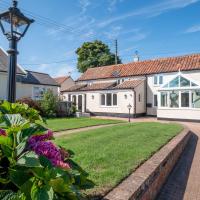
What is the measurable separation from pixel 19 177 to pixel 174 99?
23.0 metres

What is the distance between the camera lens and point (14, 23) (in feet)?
17.7

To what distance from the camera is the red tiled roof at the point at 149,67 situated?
85.1 ft

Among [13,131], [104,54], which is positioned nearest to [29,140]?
[13,131]

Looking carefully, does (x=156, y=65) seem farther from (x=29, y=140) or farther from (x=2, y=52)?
(x=29, y=140)

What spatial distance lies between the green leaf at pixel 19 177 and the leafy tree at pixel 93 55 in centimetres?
4634

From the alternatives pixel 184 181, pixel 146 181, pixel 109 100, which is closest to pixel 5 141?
pixel 146 181

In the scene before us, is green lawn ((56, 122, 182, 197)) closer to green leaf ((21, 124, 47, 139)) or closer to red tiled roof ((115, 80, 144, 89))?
green leaf ((21, 124, 47, 139))

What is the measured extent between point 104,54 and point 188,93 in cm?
2819

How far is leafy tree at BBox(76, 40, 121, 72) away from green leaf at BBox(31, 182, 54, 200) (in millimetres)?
46454

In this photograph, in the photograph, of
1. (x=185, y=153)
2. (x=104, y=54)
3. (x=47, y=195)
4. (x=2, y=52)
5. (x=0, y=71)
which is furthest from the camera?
(x=104, y=54)

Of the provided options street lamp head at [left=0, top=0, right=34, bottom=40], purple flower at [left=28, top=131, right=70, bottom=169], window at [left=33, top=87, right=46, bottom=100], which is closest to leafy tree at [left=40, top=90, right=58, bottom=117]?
window at [left=33, top=87, right=46, bottom=100]

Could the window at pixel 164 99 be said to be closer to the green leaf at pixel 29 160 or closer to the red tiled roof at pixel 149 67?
the red tiled roof at pixel 149 67

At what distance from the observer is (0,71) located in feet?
78.0

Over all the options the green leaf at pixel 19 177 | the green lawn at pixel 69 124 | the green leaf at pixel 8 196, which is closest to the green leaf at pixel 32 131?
the green leaf at pixel 19 177
